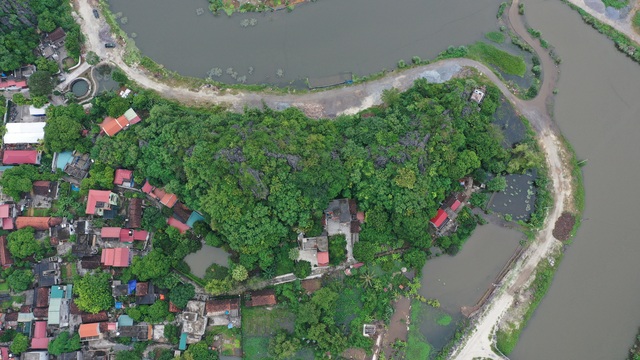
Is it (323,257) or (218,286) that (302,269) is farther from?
(218,286)

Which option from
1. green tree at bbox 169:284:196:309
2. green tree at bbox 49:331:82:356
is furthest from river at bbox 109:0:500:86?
green tree at bbox 49:331:82:356

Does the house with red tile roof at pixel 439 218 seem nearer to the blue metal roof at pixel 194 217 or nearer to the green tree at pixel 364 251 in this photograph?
the green tree at pixel 364 251

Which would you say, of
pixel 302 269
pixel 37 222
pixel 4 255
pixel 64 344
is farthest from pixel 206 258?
pixel 4 255

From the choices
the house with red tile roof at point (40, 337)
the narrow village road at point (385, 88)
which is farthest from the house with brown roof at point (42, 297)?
the narrow village road at point (385, 88)

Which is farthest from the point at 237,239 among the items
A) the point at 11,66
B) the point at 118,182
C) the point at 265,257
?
the point at 11,66

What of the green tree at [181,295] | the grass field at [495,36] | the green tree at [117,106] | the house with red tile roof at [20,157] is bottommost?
the green tree at [181,295]

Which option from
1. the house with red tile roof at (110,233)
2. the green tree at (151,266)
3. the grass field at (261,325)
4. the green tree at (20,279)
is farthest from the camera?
the house with red tile roof at (110,233)

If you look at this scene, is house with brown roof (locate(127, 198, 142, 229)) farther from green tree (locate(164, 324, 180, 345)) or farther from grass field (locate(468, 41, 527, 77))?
grass field (locate(468, 41, 527, 77))
